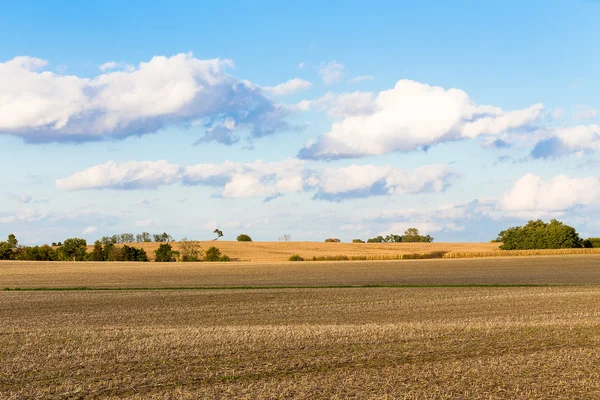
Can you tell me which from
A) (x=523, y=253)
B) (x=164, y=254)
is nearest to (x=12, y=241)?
(x=164, y=254)

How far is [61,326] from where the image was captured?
70.5ft

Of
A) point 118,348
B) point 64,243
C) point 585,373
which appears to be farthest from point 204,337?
point 64,243

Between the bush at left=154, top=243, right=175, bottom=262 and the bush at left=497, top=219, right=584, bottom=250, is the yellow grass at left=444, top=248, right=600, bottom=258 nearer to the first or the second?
the bush at left=497, top=219, right=584, bottom=250

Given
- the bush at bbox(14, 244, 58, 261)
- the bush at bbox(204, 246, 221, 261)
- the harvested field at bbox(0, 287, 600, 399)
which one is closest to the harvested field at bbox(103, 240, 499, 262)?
the bush at bbox(204, 246, 221, 261)

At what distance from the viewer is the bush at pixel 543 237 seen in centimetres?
10550

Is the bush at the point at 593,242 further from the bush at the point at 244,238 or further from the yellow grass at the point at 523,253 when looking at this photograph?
the bush at the point at 244,238

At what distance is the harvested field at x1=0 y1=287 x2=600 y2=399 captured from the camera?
11.8m

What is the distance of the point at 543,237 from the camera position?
106562mm

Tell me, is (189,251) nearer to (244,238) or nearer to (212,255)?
(212,255)

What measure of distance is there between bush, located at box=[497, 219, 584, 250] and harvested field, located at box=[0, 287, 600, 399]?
81803 mm

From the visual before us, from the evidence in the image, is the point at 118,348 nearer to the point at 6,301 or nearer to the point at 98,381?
the point at 98,381

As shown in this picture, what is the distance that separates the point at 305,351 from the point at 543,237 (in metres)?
98.3

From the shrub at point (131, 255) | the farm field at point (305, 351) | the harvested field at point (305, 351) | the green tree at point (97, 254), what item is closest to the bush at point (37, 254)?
the green tree at point (97, 254)

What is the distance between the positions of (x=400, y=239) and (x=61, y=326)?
169 m
